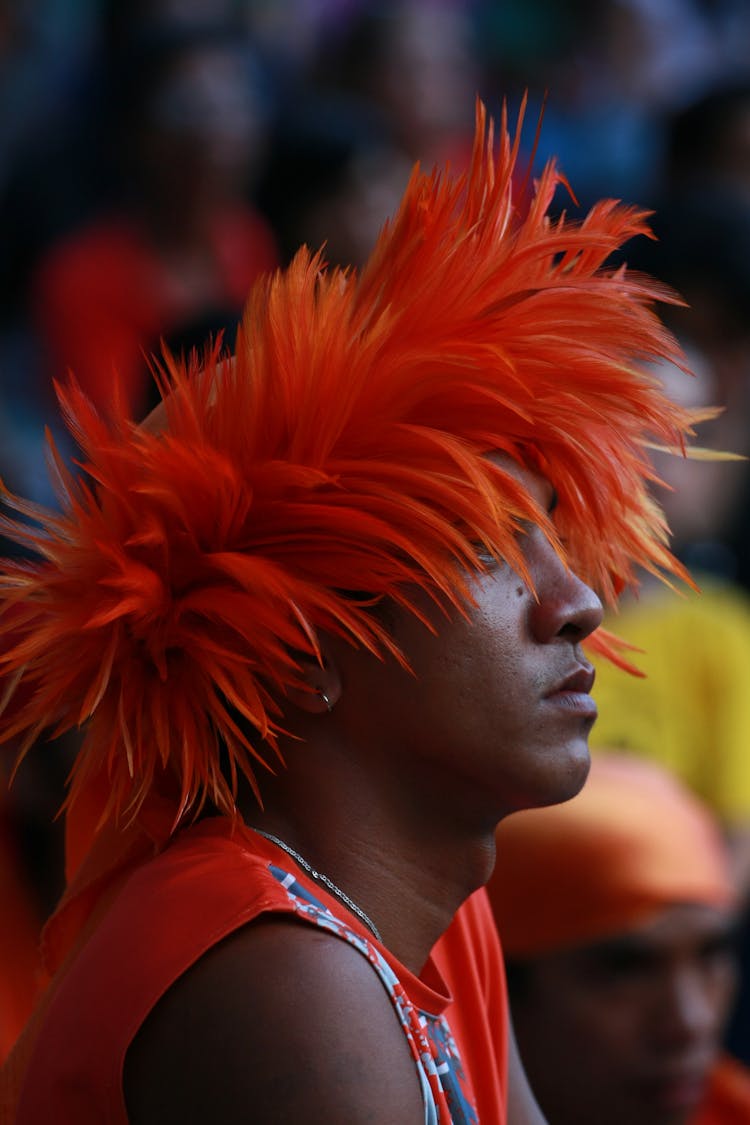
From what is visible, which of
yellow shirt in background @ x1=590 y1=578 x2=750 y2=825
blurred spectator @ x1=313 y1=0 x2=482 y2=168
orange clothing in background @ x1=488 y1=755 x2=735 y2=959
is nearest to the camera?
orange clothing in background @ x1=488 y1=755 x2=735 y2=959

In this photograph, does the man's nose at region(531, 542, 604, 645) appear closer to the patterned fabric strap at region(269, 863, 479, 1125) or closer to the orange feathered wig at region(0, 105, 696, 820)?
the orange feathered wig at region(0, 105, 696, 820)

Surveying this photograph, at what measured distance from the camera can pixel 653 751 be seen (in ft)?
11.6

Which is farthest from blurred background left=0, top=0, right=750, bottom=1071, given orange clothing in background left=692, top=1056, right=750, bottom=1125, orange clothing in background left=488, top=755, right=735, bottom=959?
orange clothing in background left=692, top=1056, right=750, bottom=1125

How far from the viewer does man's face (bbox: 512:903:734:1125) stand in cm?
291

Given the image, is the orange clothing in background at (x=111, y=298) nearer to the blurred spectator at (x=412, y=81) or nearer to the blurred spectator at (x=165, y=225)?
the blurred spectator at (x=165, y=225)

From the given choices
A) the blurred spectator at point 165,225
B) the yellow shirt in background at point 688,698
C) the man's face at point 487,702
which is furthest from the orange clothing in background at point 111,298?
the man's face at point 487,702

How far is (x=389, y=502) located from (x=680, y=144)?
3.95 metres

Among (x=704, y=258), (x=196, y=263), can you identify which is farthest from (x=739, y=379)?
(x=196, y=263)

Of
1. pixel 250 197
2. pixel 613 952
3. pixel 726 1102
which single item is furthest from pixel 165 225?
pixel 726 1102

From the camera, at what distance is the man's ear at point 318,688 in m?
1.71

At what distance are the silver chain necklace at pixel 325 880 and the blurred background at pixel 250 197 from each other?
174 cm

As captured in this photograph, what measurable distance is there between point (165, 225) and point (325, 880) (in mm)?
3093

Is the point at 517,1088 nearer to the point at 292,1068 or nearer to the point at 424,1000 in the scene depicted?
the point at 424,1000

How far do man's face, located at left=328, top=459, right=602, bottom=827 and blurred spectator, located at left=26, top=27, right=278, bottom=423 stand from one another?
2525 mm
